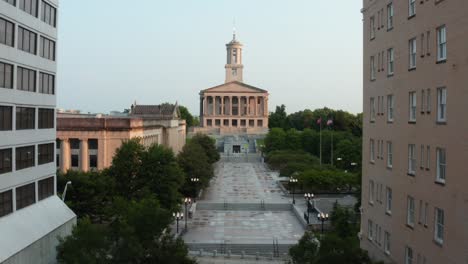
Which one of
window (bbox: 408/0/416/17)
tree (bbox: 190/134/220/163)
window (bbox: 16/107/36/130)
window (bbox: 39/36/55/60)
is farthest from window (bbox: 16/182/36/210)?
tree (bbox: 190/134/220/163)

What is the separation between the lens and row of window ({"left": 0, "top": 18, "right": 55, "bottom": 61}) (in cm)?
2562

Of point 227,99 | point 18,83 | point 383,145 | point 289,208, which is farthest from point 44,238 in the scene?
point 227,99

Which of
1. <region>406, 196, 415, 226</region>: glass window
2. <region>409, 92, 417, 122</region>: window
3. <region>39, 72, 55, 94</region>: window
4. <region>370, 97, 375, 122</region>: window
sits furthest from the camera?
<region>39, 72, 55, 94</region>: window

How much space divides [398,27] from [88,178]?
A: 29.6 m

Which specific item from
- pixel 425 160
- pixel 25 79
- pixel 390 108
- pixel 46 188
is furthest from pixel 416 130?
pixel 46 188

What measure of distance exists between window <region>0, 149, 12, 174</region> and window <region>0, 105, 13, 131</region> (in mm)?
1007

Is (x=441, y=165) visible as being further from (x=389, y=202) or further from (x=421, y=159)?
(x=389, y=202)

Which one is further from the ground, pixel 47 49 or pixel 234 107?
pixel 234 107

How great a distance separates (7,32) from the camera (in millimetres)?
25938

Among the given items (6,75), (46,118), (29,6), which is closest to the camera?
(6,75)

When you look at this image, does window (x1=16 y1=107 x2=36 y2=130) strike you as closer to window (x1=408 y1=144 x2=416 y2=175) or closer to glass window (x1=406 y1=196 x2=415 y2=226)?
window (x1=408 y1=144 x2=416 y2=175)

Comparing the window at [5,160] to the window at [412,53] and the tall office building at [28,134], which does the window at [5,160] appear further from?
the window at [412,53]

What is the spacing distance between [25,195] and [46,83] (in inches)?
244

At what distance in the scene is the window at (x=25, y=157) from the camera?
92.3 ft
